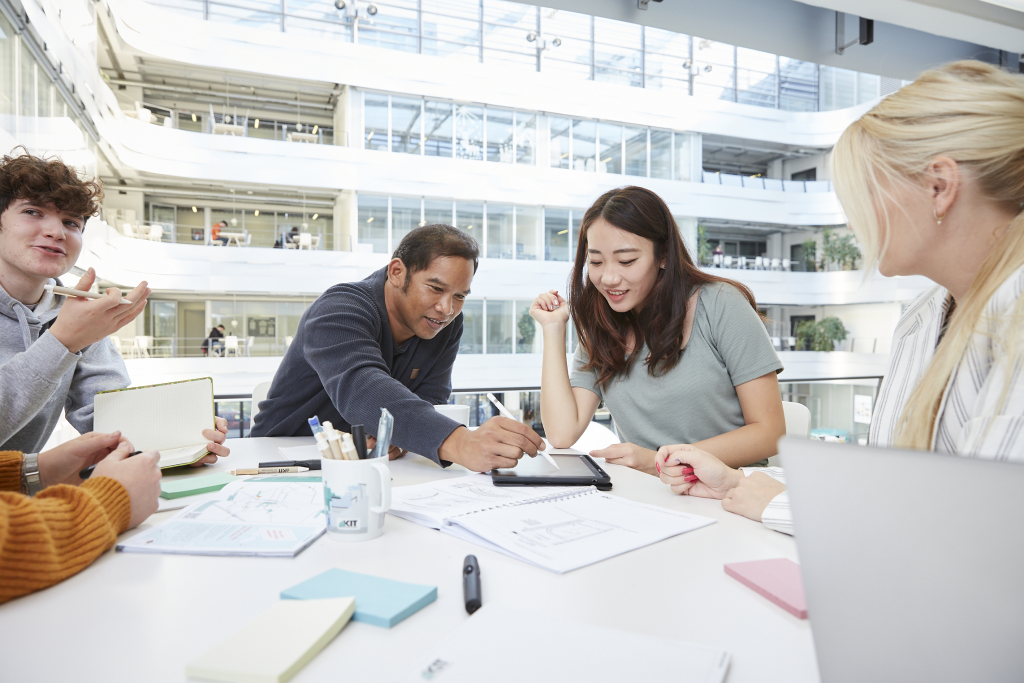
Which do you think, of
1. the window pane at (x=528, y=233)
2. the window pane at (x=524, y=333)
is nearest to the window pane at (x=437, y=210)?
the window pane at (x=528, y=233)

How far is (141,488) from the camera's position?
877mm

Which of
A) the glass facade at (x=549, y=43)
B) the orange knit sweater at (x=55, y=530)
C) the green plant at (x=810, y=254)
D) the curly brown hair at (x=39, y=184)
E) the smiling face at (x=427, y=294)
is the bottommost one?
the orange knit sweater at (x=55, y=530)

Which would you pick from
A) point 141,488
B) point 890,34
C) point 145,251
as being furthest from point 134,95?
point 141,488

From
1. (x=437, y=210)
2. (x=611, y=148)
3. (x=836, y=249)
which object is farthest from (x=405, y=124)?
(x=836, y=249)

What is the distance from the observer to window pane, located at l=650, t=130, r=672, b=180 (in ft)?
48.7

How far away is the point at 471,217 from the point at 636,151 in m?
4.64

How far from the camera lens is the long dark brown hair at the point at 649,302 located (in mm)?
1709

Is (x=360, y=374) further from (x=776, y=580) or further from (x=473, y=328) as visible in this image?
(x=473, y=328)

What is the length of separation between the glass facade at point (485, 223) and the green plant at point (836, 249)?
7263 millimetres

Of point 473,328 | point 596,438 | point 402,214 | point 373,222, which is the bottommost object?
point 596,438

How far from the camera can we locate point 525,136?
13.6 meters

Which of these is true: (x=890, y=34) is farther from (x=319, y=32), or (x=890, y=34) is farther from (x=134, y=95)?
(x=134, y=95)

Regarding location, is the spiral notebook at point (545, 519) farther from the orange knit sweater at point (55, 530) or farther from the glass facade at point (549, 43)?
the glass facade at point (549, 43)

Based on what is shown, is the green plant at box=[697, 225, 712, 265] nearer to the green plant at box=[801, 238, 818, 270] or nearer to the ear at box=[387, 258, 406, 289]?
the green plant at box=[801, 238, 818, 270]
